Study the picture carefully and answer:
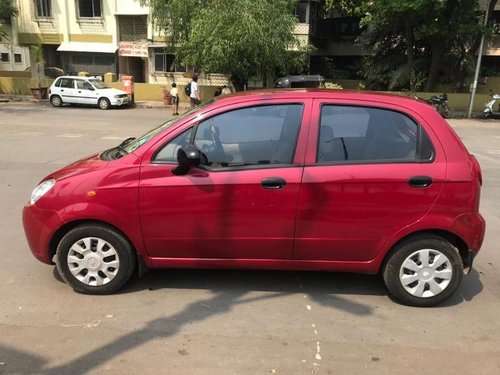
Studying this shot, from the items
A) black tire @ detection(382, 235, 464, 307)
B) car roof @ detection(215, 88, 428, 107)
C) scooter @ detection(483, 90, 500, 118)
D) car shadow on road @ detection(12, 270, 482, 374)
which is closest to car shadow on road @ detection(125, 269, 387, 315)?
car shadow on road @ detection(12, 270, 482, 374)

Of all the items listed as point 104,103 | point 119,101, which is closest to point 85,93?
point 104,103

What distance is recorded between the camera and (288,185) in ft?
12.5

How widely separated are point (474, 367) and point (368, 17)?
68.9 feet

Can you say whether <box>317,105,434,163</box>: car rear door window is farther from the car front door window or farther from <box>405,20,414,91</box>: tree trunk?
<box>405,20,414,91</box>: tree trunk

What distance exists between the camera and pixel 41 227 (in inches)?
160

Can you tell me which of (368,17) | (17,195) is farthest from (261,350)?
(368,17)

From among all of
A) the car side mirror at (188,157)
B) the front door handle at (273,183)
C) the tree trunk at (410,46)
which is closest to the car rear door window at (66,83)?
the tree trunk at (410,46)

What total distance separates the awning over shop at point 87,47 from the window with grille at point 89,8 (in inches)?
77.1

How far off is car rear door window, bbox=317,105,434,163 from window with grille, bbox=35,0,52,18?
35.2 metres

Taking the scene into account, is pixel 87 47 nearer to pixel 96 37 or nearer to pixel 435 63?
pixel 96 37

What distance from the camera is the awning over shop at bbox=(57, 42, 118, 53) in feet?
109

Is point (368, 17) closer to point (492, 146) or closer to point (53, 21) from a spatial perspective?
point (492, 146)

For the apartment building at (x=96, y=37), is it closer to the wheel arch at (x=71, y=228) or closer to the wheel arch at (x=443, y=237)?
the wheel arch at (x=71, y=228)

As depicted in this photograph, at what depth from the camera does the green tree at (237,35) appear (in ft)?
70.4
